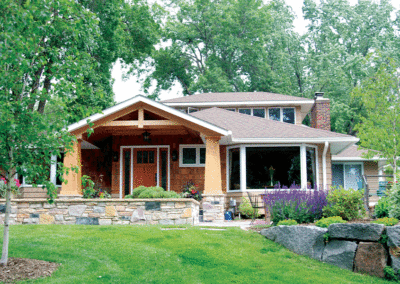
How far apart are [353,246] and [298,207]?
1.71 m

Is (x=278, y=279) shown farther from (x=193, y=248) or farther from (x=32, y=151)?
(x=32, y=151)

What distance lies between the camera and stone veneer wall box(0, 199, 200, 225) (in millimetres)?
10383

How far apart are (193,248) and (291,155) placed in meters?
7.61

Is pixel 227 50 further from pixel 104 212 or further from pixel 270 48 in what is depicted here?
pixel 104 212

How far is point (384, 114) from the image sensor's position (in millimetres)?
14414

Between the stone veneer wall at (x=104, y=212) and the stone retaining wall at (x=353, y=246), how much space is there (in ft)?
11.0

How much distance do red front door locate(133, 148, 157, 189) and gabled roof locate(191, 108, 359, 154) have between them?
2.33 meters

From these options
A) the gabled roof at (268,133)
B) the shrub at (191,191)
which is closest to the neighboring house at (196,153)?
the gabled roof at (268,133)

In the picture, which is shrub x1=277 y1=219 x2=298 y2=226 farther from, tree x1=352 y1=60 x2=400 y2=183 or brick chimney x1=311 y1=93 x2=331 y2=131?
brick chimney x1=311 y1=93 x2=331 y2=131

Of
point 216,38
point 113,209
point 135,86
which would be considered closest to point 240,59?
point 216,38

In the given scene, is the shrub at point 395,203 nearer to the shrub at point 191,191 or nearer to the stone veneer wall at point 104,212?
the stone veneer wall at point 104,212

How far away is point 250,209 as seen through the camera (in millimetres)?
13031

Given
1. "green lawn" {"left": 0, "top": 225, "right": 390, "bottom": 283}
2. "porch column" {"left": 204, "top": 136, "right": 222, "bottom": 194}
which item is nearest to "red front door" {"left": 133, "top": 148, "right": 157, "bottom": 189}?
"porch column" {"left": 204, "top": 136, "right": 222, "bottom": 194}

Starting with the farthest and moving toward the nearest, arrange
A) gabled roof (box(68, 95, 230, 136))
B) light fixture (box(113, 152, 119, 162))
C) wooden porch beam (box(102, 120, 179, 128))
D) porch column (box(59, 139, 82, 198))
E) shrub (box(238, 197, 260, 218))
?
light fixture (box(113, 152, 119, 162)) → shrub (box(238, 197, 260, 218)) → wooden porch beam (box(102, 120, 179, 128)) → porch column (box(59, 139, 82, 198)) → gabled roof (box(68, 95, 230, 136))
